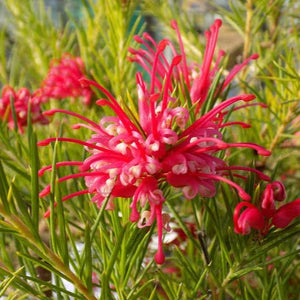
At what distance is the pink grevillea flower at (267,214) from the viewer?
227mm

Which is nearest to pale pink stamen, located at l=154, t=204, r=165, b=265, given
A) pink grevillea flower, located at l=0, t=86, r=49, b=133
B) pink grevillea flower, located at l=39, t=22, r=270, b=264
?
pink grevillea flower, located at l=39, t=22, r=270, b=264

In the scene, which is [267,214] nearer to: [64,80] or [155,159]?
[155,159]

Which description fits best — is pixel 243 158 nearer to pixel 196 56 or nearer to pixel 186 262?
pixel 196 56

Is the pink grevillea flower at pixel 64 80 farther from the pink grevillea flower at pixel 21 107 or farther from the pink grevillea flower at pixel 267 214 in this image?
the pink grevillea flower at pixel 267 214

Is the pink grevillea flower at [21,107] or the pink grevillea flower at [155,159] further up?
the pink grevillea flower at [155,159]

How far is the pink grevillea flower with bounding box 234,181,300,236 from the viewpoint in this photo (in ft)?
0.75

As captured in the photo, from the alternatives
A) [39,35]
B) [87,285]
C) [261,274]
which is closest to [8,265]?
[87,285]

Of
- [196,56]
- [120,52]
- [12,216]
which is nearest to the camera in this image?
[12,216]

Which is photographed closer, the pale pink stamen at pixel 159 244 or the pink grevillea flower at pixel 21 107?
the pale pink stamen at pixel 159 244

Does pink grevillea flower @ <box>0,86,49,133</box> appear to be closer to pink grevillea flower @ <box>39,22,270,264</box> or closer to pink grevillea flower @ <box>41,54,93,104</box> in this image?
pink grevillea flower @ <box>41,54,93,104</box>

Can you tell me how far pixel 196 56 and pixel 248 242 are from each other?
0.36m

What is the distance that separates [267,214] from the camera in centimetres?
24

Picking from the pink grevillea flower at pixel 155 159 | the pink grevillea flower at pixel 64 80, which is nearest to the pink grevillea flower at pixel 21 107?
the pink grevillea flower at pixel 64 80

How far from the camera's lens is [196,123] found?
0.25 meters
